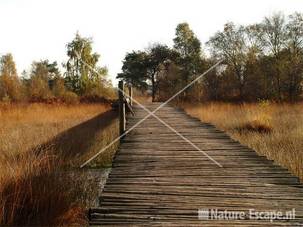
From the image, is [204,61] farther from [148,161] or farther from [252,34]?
[148,161]

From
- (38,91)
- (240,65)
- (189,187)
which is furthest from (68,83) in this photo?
(189,187)

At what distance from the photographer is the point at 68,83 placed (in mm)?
30219

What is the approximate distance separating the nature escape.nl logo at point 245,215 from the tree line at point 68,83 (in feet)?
67.2

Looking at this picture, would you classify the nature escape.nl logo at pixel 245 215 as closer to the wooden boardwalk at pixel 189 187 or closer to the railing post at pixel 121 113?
the wooden boardwalk at pixel 189 187

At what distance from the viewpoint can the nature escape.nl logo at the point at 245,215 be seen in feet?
10.8

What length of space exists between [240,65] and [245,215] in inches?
1053

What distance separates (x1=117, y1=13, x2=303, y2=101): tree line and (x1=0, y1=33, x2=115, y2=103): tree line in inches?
180

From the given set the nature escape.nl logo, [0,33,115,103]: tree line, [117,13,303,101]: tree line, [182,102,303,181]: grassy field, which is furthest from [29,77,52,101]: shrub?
the nature escape.nl logo

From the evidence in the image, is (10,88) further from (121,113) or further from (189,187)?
(189,187)

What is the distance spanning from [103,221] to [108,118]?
1010 cm

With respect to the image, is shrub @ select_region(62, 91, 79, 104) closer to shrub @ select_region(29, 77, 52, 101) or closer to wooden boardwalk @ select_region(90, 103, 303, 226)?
shrub @ select_region(29, 77, 52, 101)

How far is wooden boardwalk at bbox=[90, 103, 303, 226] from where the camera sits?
3.33 meters

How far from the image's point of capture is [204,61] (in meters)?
30.9

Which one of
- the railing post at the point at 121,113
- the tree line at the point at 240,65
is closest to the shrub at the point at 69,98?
the tree line at the point at 240,65
